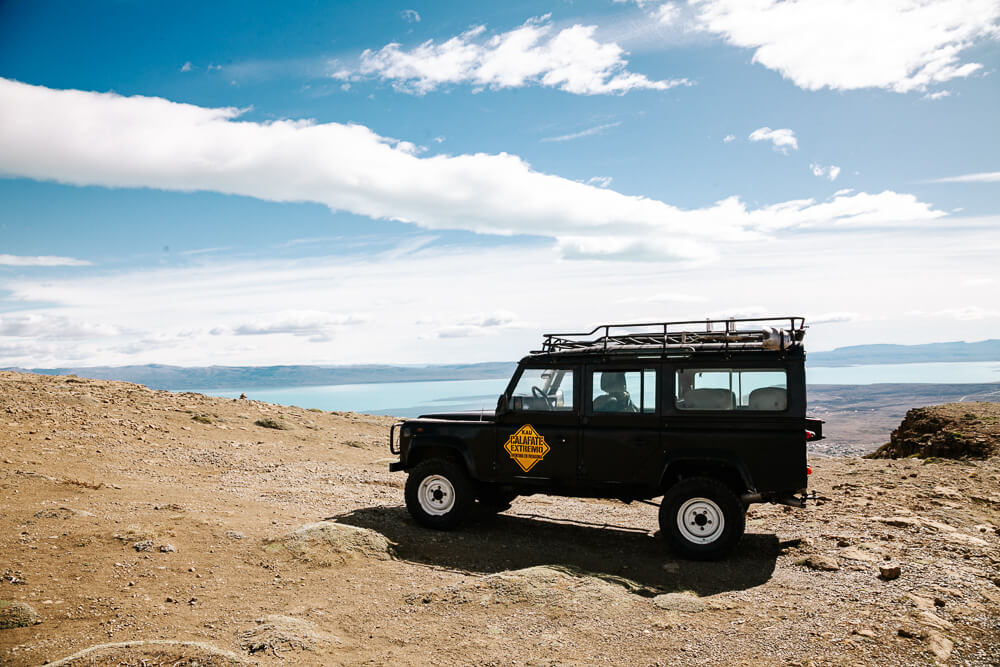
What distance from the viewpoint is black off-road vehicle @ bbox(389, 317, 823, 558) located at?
8.21m

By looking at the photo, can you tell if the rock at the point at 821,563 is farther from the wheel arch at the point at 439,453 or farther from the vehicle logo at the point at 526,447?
the wheel arch at the point at 439,453

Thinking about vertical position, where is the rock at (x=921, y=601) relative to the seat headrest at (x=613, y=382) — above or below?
below

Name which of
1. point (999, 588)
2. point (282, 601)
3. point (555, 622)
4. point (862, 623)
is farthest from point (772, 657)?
point (282, 601)

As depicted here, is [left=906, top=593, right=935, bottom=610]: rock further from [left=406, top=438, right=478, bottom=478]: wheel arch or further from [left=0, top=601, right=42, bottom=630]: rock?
[left=0, top=601, right=42, bottom=630]: rock

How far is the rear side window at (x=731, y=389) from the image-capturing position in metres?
8.25

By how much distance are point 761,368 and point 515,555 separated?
13.4ft

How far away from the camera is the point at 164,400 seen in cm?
2130

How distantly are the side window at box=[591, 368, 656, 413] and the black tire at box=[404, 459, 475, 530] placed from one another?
2.38 meters

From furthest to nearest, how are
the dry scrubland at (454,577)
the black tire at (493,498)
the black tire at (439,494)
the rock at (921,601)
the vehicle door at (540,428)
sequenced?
1. the black tire at (493,498)
2. the black tire at (439,494)
3. the vehicle door at (540,428)
4. the rock at (921,601)
5. the dry scrubland at (454,577)

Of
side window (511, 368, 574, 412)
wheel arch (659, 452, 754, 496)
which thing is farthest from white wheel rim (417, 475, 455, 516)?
wheel arch (659, 452, 754, 496)

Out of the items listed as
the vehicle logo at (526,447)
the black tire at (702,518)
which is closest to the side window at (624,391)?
the vehicle logo at (526,447)

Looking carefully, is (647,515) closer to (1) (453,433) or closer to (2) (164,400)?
(1) (453,433)

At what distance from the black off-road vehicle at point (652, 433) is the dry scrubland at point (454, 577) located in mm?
690

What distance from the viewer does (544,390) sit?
944 centimetres
